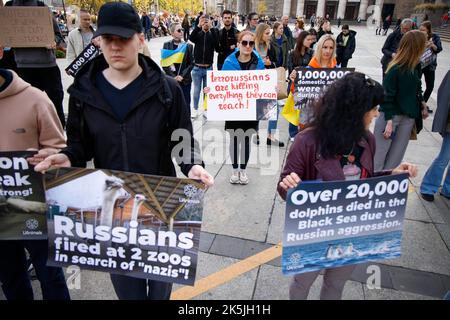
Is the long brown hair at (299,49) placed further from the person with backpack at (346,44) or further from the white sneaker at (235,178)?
the person with backpack at (346,44)

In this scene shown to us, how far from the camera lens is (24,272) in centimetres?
232

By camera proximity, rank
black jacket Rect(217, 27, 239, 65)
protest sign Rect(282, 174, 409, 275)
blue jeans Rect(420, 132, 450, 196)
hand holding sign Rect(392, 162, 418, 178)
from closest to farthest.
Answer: protest sign Rect(282, 174, 409, 275) → hand holding sign Rect(392, 162, 418, 178) → blue jeans Rect(420, 132, 450, 196) → black jacket Rect(217, 27, 239, 65)

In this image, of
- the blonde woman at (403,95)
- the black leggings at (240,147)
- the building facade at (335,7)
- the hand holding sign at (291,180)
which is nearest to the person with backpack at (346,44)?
the blonde woman at (403,95)

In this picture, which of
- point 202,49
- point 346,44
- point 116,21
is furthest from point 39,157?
point 346,44

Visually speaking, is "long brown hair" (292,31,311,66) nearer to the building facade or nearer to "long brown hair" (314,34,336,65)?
"long brown hair" (314,34,336,65)

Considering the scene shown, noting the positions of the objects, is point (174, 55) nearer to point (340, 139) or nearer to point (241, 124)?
point (241, 124)

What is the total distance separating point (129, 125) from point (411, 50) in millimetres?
3504

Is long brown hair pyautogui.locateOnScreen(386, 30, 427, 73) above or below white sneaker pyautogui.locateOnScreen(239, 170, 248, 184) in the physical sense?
above

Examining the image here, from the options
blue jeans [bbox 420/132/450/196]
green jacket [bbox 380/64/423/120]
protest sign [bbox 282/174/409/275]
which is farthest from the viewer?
blue jeans [bbox 420/132/450/196]

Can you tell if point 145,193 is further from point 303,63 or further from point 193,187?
point 303,63

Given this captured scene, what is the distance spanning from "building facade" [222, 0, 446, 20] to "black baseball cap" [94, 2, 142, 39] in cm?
6561

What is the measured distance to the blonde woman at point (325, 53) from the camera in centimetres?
481

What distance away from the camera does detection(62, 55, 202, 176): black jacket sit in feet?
6.04

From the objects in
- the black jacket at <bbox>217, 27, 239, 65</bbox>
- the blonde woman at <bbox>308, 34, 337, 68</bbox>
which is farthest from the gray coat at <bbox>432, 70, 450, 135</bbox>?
the black jacket at <bbox>217, 27, 239, 65</bbox>
